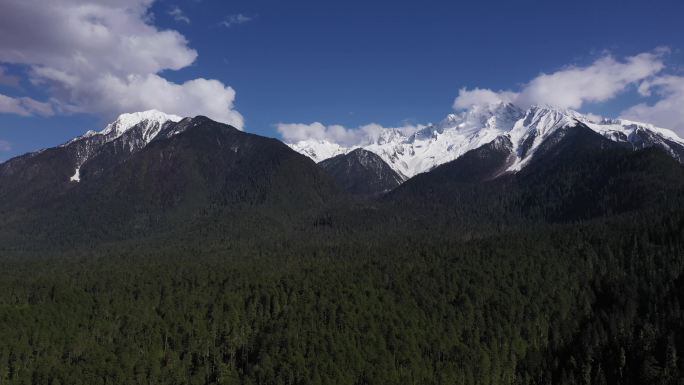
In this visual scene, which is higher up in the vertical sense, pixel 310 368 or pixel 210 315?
pixel 210 315

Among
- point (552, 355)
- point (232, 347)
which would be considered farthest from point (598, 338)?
point (232, 347)

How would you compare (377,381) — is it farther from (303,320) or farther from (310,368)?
(303,320)

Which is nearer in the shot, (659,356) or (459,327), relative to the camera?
(659,356)

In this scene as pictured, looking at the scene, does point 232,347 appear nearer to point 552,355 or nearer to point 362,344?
point 362,344

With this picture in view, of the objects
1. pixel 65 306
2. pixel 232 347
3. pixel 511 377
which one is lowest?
pixel 511 377

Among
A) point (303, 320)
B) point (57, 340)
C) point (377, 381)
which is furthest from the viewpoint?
point (303, 320)

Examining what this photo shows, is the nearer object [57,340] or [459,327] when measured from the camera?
[57,340]

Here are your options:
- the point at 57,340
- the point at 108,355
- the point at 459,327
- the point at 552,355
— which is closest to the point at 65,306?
the point at 57,340

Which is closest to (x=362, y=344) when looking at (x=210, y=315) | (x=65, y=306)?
(x=210, y=315)

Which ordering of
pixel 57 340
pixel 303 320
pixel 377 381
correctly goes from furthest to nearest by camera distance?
pixel 303 320, pixel 57 340, pixel 377 381

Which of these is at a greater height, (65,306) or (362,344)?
(65,306)
